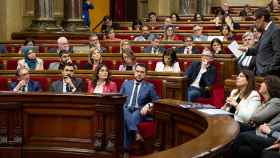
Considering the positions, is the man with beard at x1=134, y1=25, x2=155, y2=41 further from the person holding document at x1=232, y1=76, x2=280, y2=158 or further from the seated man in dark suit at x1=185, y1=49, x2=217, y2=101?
the person holding document at x1=232, y1=76, x2=280, y2=158

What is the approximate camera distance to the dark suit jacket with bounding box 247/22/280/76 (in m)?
6.03

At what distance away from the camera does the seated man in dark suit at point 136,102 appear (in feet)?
22.0

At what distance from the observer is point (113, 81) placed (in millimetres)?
7508

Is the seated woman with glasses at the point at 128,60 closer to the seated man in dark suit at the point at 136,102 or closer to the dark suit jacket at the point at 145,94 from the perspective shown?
the seated man in dark suit at the point at 136,102

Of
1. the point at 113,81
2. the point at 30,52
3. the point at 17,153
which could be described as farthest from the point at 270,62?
the point at 30,52

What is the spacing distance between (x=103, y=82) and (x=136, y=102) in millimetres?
454

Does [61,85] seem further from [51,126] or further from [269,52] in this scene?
[269,52]

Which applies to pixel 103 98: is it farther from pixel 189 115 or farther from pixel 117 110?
pixel 189 115

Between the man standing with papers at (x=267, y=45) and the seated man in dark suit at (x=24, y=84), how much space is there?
8.97ft

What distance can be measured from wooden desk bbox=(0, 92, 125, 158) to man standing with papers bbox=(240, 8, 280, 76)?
1618 mm

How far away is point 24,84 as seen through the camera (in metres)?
7.21

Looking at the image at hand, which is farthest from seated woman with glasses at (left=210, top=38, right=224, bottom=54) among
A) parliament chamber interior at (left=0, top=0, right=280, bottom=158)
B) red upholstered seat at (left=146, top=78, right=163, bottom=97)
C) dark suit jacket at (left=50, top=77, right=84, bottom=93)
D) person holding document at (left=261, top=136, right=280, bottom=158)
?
person holding document at (left=261, top=136, right=280, bottom=158)

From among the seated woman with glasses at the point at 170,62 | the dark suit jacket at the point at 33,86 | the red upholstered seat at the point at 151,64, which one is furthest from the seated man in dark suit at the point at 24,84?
the red upholstered seat at the point at 151,64

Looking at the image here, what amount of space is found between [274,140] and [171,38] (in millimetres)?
7140
